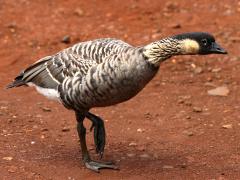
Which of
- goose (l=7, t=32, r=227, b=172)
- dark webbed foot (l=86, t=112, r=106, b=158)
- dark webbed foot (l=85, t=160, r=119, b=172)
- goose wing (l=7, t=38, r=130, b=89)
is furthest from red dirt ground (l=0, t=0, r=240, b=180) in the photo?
goose wing (l=7, t=38, r=130, b=89)

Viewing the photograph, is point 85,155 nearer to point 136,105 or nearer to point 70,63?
point 70,63

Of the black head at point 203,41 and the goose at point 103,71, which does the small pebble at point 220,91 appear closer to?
the goose at point 103,71

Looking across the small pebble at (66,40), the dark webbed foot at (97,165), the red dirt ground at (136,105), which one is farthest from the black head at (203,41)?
the small pebble at (66,40)

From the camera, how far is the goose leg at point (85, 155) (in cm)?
727

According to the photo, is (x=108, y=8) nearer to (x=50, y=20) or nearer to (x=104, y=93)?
(x=50, y=20)

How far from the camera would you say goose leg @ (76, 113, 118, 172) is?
7.27 meters

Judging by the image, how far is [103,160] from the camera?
25.1 ft

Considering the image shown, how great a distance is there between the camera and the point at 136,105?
9406 mm

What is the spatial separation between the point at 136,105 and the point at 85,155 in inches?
87.0

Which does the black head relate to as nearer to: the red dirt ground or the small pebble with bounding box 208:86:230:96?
the red dirt ground

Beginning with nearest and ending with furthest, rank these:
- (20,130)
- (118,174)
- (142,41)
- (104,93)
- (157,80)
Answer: (104,93), (118,174), (20,130), (157,80), (142,41)

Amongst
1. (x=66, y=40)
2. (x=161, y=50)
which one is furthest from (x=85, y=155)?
(x=66, y=40)

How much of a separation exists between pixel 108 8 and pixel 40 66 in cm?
611

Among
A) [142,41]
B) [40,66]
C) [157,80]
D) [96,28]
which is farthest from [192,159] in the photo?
[96,28]
